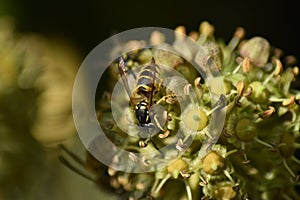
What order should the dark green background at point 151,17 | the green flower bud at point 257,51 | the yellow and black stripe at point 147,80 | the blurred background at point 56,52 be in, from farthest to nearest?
1. the dark green background at point 151,17
2. the blurred background at point 56,52
3. the green flower bud at point 257,51
4. the yellow and black stripe at point 147,80

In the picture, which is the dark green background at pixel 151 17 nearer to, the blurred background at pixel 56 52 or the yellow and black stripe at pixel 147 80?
the blurred background at pixel 56 52

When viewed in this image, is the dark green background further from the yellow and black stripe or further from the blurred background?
the yellow and black stripe

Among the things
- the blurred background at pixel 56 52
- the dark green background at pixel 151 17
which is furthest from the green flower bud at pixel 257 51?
the dark green background at pixel 151 17

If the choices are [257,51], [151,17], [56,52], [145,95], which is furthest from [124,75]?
[151,17]

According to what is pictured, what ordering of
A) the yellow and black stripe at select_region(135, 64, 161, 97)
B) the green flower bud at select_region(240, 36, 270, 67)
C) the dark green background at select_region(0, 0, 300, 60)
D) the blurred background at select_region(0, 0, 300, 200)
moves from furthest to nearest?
the dark green background at select_region(0, 0, 300, 60)
the blurred background at select_region(0, 0, 300, 200)
the green flower bud at select_region(240, 36, 270, 67)
the yellow and black stripe at select_region(135, 64, 161, 97)

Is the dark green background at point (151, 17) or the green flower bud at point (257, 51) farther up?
the green flower bud at point (257, 51)

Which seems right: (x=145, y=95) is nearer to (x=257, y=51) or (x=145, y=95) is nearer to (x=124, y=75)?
(x=124, y=75)

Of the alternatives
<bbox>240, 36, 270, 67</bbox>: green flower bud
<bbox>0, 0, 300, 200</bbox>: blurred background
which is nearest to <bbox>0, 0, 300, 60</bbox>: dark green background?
<bbox>0, 0, 300, 200</bbox>: blurred background

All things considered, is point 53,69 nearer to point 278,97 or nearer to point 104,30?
point 104,30
